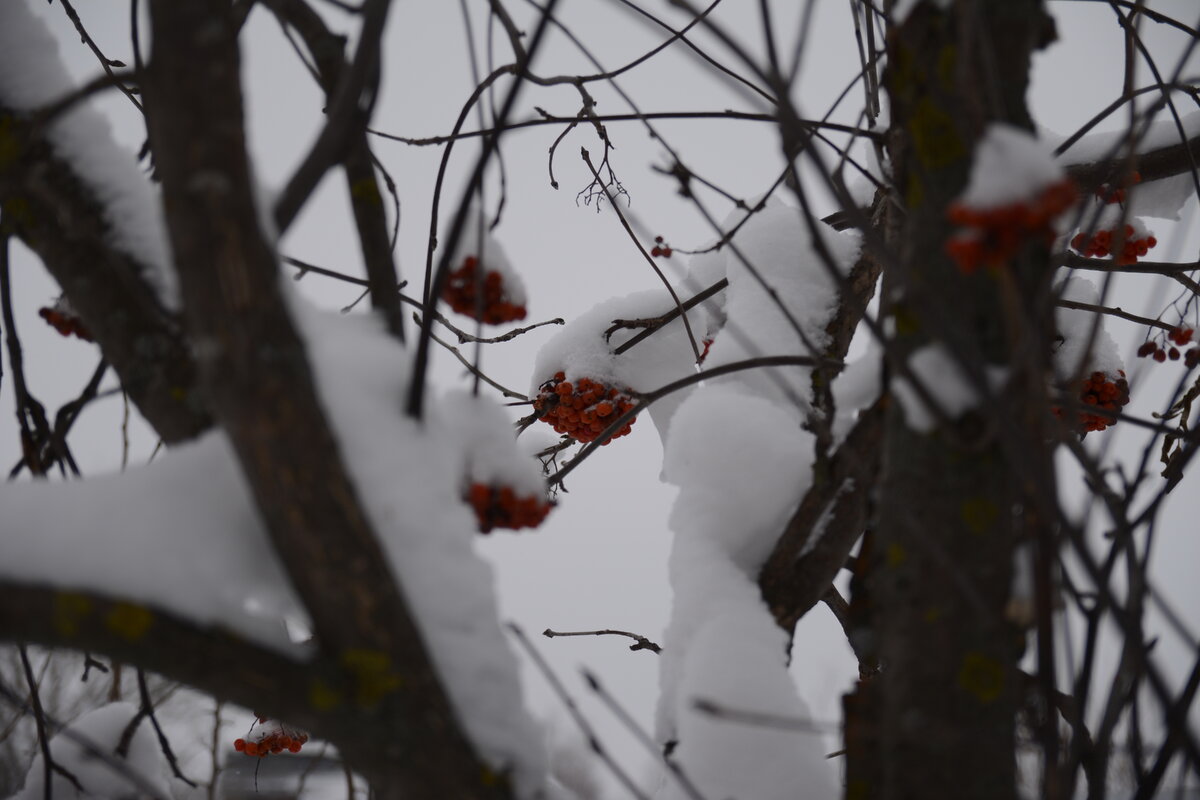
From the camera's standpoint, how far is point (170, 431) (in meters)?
0.84

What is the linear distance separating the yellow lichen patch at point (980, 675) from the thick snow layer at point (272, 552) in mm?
414

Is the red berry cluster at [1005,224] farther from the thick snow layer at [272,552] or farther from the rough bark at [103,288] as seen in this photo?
the rough bark at [103,288]

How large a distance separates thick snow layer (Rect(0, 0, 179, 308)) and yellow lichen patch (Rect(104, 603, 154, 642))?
0.38 metres

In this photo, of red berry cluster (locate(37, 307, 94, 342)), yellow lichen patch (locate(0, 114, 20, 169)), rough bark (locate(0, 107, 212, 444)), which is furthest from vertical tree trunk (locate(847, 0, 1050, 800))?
red berry cluster (locate(37, 307, 94, 342))

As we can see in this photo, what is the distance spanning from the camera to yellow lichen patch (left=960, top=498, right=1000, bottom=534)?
65cm

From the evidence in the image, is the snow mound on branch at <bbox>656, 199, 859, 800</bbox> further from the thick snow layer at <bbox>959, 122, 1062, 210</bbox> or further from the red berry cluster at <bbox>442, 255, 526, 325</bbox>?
the red berry cluster at <bbox>442, 255, 526, 325</bbox>

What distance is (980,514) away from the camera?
0.65 meters

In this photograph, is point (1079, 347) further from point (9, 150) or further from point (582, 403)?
point (9, 150)

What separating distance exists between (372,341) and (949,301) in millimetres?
589

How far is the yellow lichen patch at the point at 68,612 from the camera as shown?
0.58m

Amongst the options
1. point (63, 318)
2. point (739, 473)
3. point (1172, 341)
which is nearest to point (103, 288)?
point (63, 318)

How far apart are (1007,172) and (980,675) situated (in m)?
0.45

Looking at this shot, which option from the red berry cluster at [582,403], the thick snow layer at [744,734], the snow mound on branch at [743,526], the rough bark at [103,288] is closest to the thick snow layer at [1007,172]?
the snow mound on branch at [743,526]

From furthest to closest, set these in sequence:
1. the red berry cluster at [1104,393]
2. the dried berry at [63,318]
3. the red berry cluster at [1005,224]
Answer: the red berry cluster at [1104,393], the dried berry at [63,318], the red berry cluster at [1005,224]
